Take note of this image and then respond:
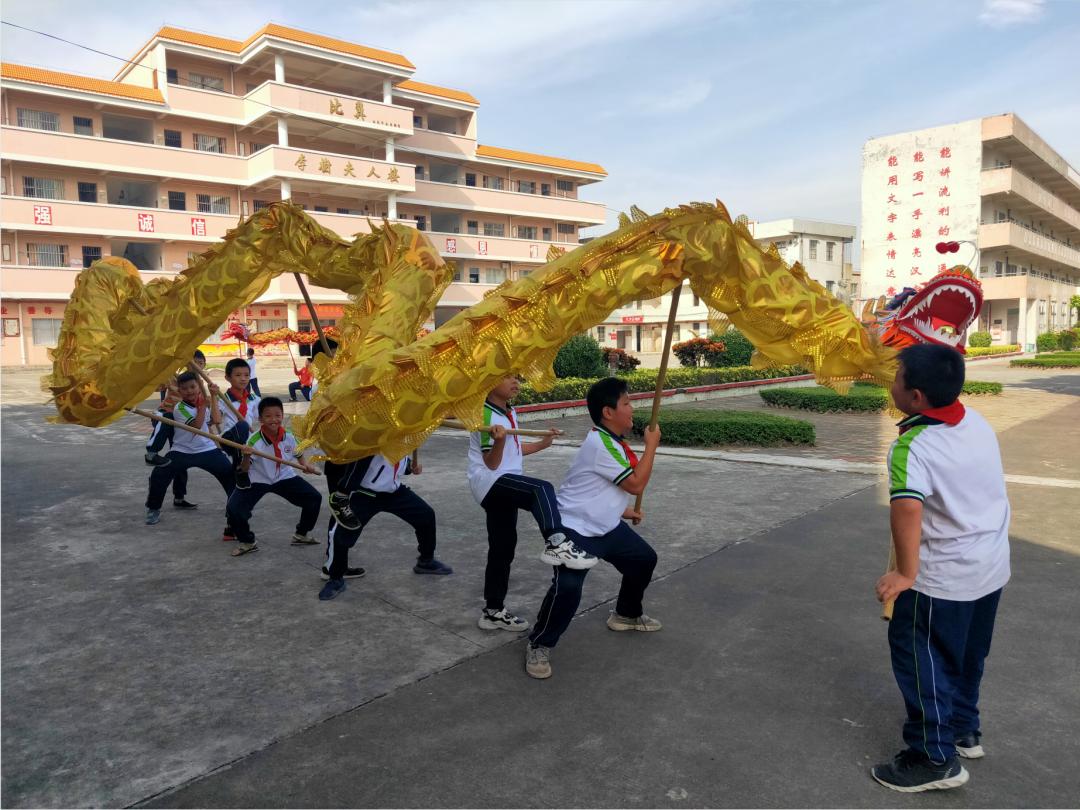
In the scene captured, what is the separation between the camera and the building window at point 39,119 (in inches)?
1097

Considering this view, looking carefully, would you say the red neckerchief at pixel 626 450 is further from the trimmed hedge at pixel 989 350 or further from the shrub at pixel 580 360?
the trimmed hedge at pixel 989 350

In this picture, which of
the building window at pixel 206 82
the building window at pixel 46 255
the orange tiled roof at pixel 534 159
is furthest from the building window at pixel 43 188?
the orange tiled roof at pixel 534 159

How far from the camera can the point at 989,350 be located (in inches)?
1448

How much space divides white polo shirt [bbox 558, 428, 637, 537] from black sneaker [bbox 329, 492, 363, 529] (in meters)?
1.66

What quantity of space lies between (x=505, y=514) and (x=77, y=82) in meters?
32.5

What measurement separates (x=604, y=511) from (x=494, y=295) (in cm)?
127

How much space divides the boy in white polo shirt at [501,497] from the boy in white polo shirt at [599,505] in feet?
0.94

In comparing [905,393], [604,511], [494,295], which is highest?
[494,295]

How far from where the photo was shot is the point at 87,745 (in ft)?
9.69

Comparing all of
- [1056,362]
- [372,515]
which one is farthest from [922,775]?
[1056,362]

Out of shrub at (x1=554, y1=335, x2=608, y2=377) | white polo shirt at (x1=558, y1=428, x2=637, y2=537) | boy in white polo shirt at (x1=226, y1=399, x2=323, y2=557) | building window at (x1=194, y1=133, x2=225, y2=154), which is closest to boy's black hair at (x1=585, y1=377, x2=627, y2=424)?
white polo shirt at (x1=558, y1=428, x2=637, y2=537)

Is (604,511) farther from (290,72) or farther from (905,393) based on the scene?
(290,72)

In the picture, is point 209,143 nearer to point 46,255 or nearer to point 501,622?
point 46,255

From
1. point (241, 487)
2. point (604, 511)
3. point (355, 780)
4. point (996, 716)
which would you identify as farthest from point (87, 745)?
point (996, 716)
